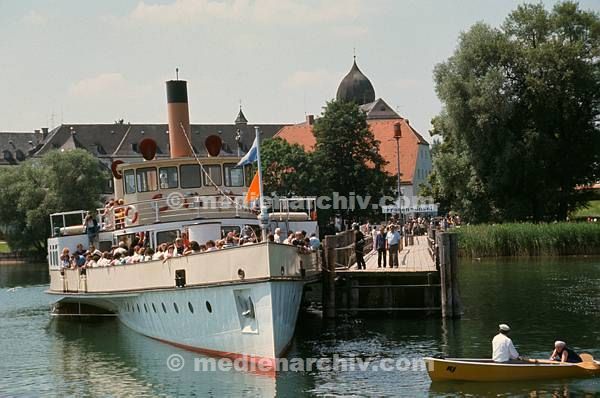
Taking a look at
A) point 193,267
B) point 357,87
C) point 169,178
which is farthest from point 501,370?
point 357,87

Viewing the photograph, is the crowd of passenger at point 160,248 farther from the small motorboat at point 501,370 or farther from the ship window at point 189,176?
the small motorboat at point 501,370

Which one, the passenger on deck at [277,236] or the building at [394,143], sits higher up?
the building at [394,143]

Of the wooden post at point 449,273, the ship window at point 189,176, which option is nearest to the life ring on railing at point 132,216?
the ship window at point 189,176

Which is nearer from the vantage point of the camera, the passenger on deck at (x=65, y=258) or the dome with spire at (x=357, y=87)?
the passenger on deck at (x=65, y=258)

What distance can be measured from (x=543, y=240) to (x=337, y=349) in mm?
32770

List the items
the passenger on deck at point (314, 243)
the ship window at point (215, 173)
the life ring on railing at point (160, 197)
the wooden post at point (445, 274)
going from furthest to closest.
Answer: the ship window at point (215, 173)
the life ring on railing at point (160, 197)
the passenger on deck at point (314, 243)
the wooden post at point (445, 274)

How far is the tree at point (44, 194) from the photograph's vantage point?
8562 cm

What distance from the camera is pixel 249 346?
24.2m

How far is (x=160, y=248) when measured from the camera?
93.5 feet

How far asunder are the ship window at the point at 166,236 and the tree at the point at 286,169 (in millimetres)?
52357

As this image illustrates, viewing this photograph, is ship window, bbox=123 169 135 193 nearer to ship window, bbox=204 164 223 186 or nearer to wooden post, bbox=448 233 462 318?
ship window, bbox=204 164 223 186

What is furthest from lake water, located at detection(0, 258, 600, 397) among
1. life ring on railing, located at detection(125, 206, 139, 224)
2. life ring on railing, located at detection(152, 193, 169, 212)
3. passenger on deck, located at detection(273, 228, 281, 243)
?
life ring on railing, located at detection(152, 193, 169, 212)

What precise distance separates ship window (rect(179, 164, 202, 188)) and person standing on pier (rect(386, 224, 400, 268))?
6.66 m

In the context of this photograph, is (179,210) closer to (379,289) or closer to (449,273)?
(379,289)
